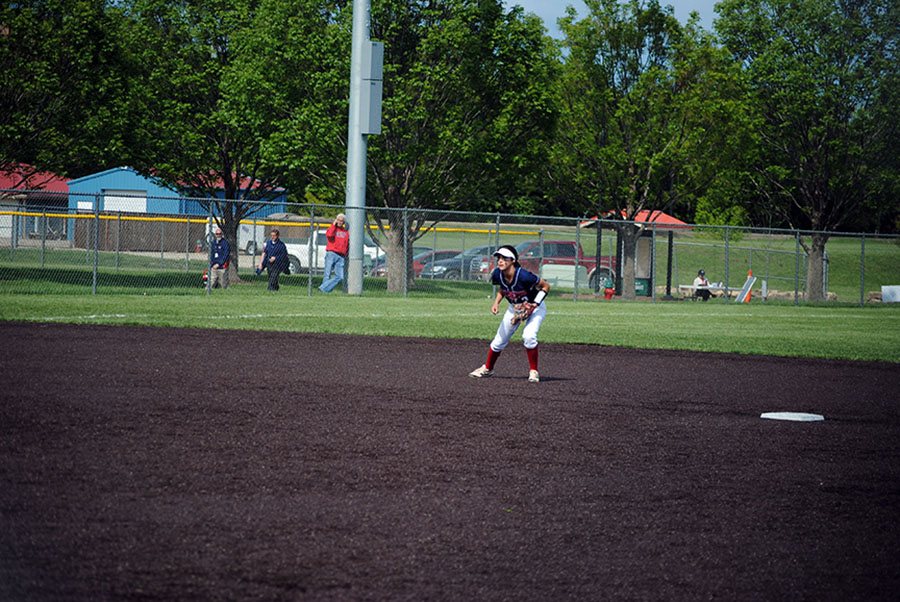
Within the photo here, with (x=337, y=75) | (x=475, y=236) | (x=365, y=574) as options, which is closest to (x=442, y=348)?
(x=365, y=574)

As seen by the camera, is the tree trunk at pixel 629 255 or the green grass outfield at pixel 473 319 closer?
the green grass outfield at pixel 473 319

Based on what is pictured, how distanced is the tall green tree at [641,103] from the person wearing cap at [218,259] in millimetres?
12507

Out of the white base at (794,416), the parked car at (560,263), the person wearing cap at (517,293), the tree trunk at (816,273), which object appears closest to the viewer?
the white base at (794,416)

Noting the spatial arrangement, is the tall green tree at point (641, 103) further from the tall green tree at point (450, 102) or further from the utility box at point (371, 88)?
the utility box at point (371, 88)

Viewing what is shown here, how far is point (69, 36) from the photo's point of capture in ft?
88.0

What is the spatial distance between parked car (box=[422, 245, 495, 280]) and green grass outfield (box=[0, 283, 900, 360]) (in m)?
2.64

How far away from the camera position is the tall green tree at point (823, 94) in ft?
109

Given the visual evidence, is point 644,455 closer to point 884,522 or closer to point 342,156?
point 884,522

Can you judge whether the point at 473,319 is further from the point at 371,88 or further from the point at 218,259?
the point at 371,88

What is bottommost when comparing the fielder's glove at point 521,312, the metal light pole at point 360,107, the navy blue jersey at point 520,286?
the fielder's glove at point 521,312

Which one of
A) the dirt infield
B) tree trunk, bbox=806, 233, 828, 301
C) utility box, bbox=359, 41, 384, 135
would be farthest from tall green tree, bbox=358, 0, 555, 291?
the dirt infield

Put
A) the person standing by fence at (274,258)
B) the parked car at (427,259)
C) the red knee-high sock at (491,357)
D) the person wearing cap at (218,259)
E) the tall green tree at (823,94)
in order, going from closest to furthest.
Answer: the red knee-high sock at (491,357) < the person wearing cap at (218,259) < the person standing by fence at (274,258) < the parked car at (427,259) < the tall green tree at (823,94)

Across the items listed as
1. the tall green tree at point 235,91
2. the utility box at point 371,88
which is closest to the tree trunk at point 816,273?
the utility box at point 371,88

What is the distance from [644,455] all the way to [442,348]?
750 cm
